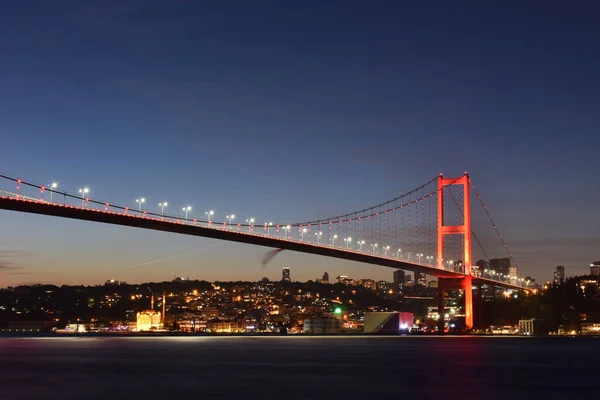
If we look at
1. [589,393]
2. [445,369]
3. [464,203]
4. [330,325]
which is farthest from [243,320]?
[589,393]

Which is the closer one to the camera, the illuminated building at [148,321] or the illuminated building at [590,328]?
the illuminated building at [590,328]

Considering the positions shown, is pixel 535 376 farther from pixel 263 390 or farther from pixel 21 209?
pixel 21 209

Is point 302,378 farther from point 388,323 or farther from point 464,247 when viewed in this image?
point 388,323

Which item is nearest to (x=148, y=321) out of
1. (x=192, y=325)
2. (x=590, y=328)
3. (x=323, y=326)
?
(x=192, y=325)

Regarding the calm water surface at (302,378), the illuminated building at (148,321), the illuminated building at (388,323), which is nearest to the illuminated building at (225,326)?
the illuminated building at (148,321)

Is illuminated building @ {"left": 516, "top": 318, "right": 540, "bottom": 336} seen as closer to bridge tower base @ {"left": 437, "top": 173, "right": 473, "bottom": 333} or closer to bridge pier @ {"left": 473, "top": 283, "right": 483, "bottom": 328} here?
bridge pier @ {"left": 473, "top": 283, "right": 483, "bottom": 328}

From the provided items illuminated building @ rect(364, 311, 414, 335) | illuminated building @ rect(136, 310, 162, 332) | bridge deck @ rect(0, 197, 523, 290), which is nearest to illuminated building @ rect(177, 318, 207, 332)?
illuminated building @ rect(136, 310, 162, 332)

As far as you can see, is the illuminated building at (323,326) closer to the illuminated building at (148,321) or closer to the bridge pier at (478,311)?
the bridge pier at (478,311)
